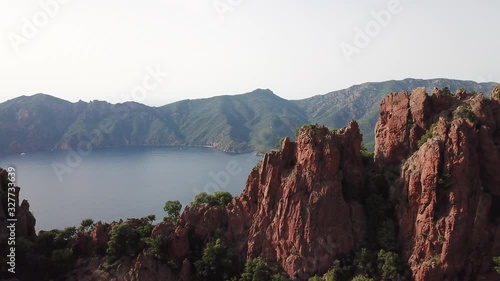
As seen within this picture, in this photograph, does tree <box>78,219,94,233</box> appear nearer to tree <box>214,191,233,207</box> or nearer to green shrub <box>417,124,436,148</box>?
tree <box>214,191,233,207</box>

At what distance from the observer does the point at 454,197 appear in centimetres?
3962

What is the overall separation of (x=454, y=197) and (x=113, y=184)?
408ft

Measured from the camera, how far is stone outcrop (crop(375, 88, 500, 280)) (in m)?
39.4

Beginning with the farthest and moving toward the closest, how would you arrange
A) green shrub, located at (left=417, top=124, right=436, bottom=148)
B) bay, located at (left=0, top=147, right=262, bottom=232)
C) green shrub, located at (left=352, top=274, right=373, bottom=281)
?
bay, located at (left=0, top=147, right=262, bottom=232)
green shrub, located at (left=417, top=124, right=436, bottom=148)
green shrub, located at (left=352, top=274, right=373, bottom=281)

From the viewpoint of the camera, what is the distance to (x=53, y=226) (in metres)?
95.4

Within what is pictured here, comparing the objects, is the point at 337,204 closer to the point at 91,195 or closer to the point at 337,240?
the point at 337,240

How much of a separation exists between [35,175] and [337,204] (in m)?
149

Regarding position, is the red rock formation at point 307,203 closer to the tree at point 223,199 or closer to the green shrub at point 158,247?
the tree at point 223,199

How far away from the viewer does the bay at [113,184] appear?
107188 mm

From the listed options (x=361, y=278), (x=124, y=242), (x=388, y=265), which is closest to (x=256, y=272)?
(x=361, y=278)

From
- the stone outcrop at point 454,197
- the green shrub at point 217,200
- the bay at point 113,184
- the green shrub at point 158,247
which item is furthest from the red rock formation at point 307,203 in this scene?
the bay at point 113,184

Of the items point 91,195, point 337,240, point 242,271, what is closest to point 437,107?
point 337,240

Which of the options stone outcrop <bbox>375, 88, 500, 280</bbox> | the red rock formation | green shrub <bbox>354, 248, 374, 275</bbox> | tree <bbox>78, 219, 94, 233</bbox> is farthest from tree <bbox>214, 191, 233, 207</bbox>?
stone outcrop <bbox>375, 88, 500, 280</bbox>

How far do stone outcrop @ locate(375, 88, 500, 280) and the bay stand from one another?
75203 millimetres
